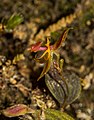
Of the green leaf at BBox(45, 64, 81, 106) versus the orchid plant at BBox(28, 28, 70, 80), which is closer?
the orchid plant at BBox(28, 28, 70, 80)

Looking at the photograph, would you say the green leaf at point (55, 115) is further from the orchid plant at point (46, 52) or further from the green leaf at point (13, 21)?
the green leaf at point (13, 21)

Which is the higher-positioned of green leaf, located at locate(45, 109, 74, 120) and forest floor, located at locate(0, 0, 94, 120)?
forest floor, located at locate(0, 0, 94, 120)

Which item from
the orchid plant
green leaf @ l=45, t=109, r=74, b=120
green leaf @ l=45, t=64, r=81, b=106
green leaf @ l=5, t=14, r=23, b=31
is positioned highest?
green leaf @ l=5, t=14, r=23, b=31

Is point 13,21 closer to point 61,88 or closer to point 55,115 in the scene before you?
point 61,88

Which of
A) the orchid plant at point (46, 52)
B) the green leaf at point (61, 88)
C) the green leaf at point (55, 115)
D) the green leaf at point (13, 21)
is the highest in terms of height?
the green leaf at point (13, 21)

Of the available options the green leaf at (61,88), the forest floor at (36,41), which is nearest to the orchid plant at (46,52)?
the green leaf at (61,88)

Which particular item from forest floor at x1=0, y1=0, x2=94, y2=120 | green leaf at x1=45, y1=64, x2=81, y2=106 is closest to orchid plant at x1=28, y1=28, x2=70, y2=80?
green leaf at x1=45, y1=64, x2=81, y2=106

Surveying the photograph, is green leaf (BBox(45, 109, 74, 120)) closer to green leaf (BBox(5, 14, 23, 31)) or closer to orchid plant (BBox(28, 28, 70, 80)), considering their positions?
orchid plant (BBox(28, 28, 70, 80))

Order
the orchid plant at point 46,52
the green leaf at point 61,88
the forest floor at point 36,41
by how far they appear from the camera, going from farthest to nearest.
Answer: the forest floor at point 36,41 → the green leaf at point 61,88 → the orchid plant at point 46,52

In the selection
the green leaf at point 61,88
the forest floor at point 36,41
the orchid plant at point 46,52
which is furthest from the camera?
the forest floor at point 36,41

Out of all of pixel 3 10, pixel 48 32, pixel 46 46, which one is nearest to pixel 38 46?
pixel 46 46

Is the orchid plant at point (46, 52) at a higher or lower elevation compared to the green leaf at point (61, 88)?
higher

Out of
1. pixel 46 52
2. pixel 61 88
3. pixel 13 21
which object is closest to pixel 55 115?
pixel 61 88
